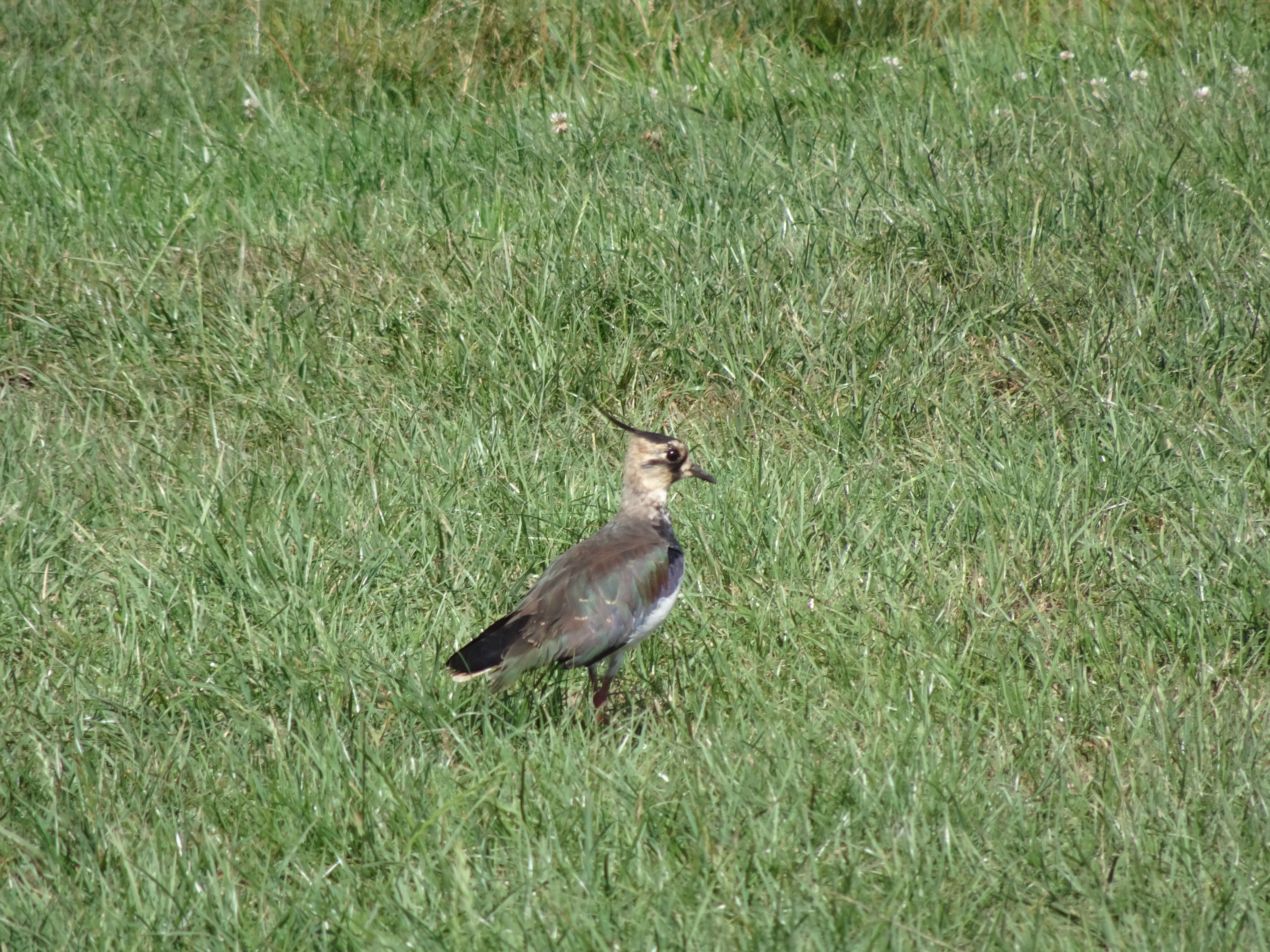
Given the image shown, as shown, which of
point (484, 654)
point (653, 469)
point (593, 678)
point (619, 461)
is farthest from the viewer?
point (619, 461)

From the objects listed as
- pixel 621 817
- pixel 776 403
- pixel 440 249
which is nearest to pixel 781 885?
pixel 621 817

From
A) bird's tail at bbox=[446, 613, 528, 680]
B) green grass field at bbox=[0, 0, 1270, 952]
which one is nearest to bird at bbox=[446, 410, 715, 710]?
bird's tail at bbox=[446, 613, 528, 680]

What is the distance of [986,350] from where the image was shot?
5047 mm

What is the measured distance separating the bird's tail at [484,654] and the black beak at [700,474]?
3.10 feet

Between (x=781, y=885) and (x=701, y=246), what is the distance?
120 inches

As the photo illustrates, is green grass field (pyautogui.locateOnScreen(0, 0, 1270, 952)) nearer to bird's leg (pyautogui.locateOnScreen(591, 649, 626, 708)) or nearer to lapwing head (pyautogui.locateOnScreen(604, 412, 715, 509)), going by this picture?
bird's leg (pyautogui.locateOnScreen(591, 649, 626, 708))

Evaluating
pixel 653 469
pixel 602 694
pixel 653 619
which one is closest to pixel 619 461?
pixel 653 469

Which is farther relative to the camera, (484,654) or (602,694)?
(602,694)

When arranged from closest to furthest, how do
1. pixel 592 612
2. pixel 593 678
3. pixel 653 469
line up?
1. pixel 592 612
2. pixel 593 678
3. pixel 653 469

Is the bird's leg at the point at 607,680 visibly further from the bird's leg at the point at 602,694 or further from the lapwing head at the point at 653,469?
the lapwing head at the point at 653,469

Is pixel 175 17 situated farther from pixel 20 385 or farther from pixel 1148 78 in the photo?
pixel 1148 78

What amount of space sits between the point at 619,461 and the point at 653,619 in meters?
1.23

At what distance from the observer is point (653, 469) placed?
4223 millimetres

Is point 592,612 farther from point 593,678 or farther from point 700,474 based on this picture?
point 700,474
